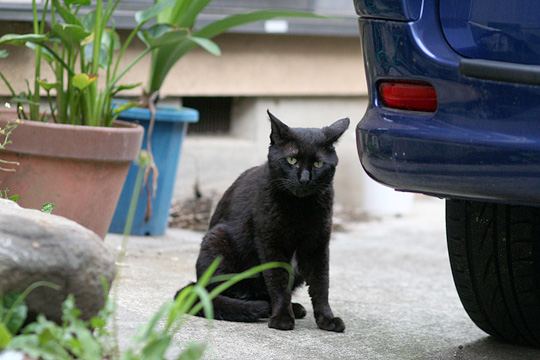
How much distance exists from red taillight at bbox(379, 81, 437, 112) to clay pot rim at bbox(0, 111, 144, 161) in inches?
62.9

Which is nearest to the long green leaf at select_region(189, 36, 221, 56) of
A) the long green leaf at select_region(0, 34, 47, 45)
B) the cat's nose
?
the long green leaf at select_region(0, 34, 47, 45)

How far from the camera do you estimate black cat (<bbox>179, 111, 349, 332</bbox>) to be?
341 centimetres

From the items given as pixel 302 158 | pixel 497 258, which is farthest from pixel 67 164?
pixel 497 258

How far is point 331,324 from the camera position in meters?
3.44

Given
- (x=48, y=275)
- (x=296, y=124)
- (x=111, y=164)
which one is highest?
(x=48, y=275)

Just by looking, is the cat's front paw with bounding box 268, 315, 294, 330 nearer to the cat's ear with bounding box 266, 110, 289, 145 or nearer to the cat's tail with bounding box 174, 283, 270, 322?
the cat's tail with bounding box 174, 283, 270, 322

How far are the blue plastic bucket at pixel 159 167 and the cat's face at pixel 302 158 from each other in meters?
1.73

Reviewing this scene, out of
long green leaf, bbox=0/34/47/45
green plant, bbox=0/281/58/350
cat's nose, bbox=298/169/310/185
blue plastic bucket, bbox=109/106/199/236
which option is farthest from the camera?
blue plastic bucket, bbox=109/106/199/236

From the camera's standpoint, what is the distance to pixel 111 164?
415 centimetres

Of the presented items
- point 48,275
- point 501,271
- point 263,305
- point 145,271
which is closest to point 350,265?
point 145,271

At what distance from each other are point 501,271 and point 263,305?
2.73 ft

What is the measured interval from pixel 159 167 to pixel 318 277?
1.90m

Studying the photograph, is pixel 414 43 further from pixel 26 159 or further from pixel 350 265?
pixel 350 265

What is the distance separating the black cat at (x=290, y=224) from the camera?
11.2ft
